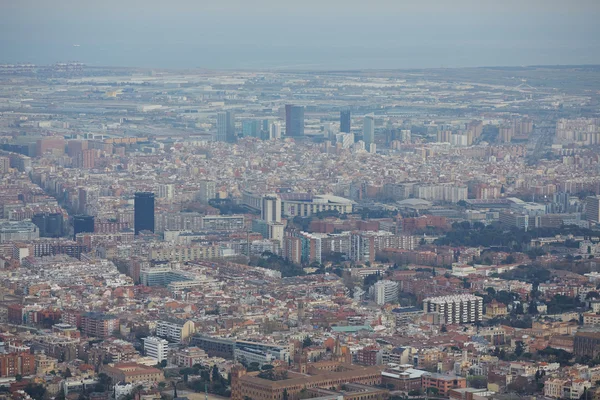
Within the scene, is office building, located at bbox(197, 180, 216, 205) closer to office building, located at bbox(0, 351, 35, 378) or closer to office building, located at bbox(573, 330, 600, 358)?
office building, located at bbox(573, 330, 600, 358)

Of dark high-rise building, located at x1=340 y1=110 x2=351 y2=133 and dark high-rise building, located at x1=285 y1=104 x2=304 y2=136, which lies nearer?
dark high-rise building, located at x1=285 y1=104 x2=304 y2=136

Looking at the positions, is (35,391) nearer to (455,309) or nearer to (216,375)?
(216,375)

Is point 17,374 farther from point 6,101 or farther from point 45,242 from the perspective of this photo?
point 6,101

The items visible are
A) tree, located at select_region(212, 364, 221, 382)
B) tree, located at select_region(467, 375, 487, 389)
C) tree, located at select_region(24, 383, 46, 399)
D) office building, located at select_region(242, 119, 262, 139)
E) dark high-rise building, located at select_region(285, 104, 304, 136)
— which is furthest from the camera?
dark high-rise building, located at select_region(285, 104, 304, 136)

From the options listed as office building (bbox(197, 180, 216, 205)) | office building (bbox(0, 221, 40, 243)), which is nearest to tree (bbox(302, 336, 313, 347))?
office building (bbox(0, 221, 40, 243))

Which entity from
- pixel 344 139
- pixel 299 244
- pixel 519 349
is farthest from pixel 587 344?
pixel 344 139

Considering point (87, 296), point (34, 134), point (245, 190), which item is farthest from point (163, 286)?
point (34, 134)

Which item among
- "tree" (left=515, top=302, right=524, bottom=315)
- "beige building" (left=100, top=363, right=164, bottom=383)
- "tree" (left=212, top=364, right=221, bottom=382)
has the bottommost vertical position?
"tree" (left=515, top=302, right=524, bottom=315)
